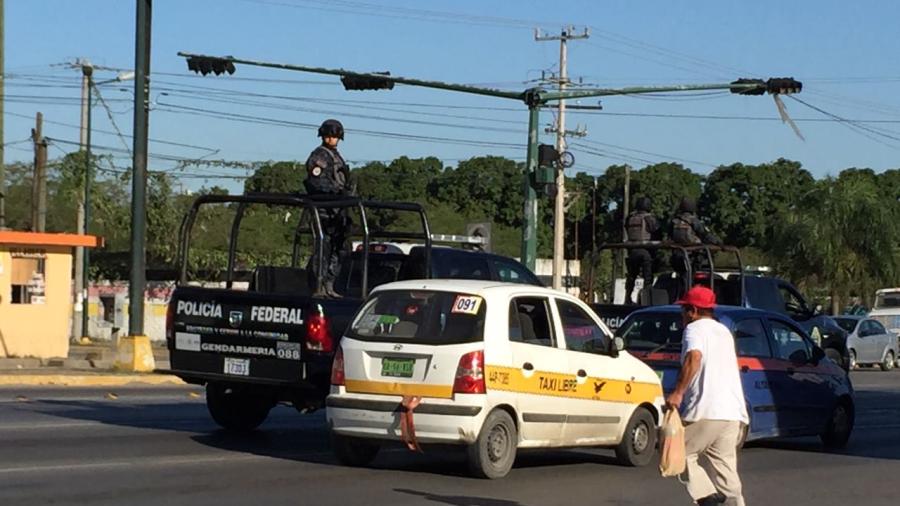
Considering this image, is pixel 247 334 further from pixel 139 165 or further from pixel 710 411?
pixel 139 165

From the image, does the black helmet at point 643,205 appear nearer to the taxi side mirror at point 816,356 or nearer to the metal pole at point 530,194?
the taxi side mirror at point 816,356

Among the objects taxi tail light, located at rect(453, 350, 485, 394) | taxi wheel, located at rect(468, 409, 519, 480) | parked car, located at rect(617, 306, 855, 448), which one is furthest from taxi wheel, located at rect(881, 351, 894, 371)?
taxi tail light, located at rect(453, 350, 485, 394)

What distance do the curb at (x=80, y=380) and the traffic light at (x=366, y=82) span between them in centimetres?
769

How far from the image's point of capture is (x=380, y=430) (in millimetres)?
12203

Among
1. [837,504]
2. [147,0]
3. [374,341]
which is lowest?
[837,504]

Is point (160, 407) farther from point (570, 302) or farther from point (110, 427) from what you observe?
point (570, 302)

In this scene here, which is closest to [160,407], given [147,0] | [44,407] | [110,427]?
[44,407]

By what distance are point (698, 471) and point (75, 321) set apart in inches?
1739

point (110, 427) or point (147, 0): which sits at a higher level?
point (147, 0)

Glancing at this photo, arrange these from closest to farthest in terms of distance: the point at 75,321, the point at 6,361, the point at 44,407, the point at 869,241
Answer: the point at 44,407
the point at 6,361
the point at 75,321
the point at 869,241

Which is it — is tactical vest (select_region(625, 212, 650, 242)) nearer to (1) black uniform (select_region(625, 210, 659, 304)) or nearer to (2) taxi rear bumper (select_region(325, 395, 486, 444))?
(1) black uniform (select_region(625, 210, 659, 304))

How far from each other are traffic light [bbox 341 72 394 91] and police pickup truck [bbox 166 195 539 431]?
1271 centimetres

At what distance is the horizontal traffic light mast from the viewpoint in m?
28.3

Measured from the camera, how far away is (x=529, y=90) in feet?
93.2
